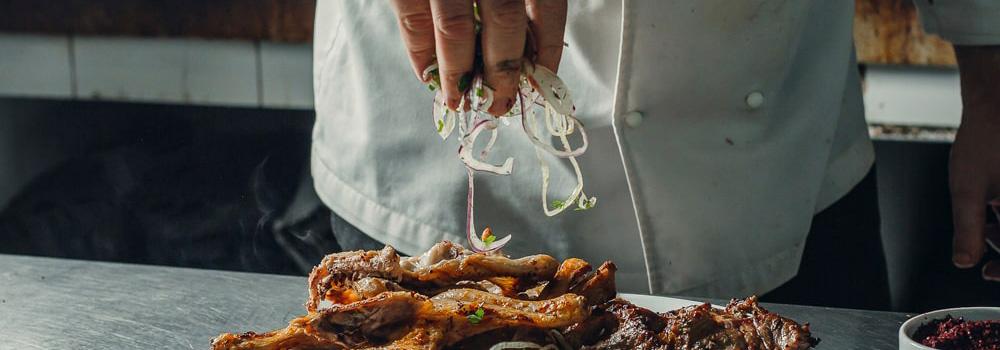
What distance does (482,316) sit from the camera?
144 centimetres

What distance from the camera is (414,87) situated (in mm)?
2260

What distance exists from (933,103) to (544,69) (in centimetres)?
233

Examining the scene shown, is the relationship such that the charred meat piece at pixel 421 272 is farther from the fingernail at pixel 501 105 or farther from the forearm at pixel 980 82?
the forearm at pixel 980 82

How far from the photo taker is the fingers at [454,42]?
1521 mm

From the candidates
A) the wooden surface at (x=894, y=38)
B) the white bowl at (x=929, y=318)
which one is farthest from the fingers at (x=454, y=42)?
the wooden surface at (x=894, y=38)

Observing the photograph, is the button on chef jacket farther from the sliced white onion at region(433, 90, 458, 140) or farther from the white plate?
the white plate

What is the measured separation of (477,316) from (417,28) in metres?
0.45

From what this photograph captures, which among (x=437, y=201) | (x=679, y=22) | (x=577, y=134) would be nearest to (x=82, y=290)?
(x=437, y=201)

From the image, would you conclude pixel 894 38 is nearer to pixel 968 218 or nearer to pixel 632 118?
pixel 968 218

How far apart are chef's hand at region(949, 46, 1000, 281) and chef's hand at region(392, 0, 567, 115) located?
1.15m

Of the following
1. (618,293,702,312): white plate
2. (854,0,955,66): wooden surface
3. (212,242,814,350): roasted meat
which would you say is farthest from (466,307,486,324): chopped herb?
→ (854,0,955,66): wooden surface

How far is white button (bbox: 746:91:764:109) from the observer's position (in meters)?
2.13

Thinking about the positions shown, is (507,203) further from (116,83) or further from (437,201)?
(116,83)

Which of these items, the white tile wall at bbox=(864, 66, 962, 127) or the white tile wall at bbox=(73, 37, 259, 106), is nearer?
the white tile wall at bbox=(864, 66, 962, 127)
